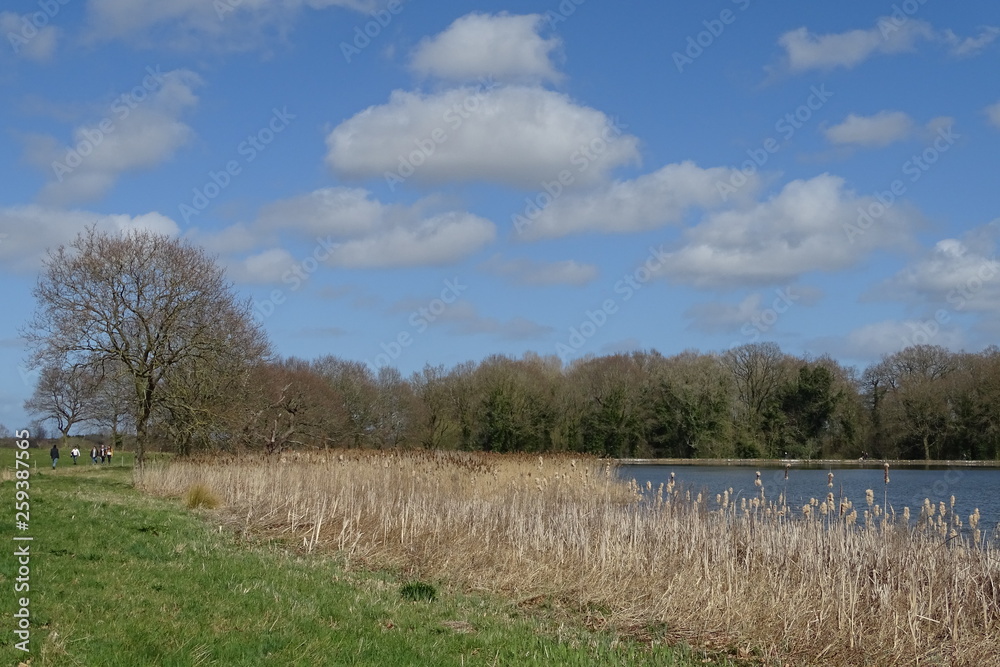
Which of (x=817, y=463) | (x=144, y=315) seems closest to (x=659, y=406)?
(x=817, y=463)

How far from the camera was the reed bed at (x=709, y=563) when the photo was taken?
23.4 feet

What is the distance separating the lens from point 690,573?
8680 mm

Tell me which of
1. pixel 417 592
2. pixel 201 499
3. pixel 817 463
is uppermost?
pixel 201 499

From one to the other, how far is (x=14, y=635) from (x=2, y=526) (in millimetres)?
4725

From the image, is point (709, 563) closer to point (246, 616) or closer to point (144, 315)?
point (246, 616)

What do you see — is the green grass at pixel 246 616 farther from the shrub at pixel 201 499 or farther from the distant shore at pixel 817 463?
the distant shore at pixel 817 463

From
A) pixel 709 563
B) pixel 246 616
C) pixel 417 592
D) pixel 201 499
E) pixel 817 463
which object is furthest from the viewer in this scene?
pixel 817 463

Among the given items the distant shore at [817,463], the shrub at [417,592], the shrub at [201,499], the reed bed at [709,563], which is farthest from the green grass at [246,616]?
the distant shore at [817,463]

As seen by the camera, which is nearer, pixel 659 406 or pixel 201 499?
pixel 201 499

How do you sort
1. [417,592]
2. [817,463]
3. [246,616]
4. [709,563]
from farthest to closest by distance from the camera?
A: [817,463], [709,563], [417,592], [246,616]

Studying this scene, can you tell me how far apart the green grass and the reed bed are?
730mm

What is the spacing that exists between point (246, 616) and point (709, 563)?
16.6 feet

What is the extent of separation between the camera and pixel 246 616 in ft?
20.2

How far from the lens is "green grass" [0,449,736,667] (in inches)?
209
